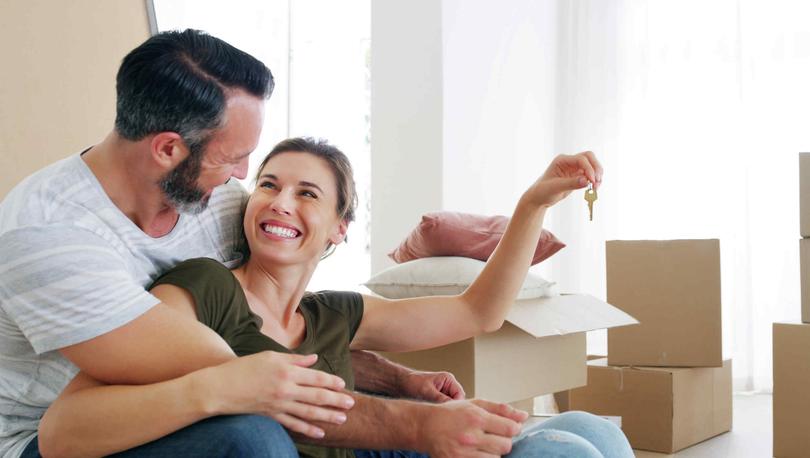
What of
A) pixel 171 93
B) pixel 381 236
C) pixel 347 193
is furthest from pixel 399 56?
pixel 171 93

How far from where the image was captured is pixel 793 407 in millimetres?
2641

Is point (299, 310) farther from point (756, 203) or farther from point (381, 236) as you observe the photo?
point (756, 203)

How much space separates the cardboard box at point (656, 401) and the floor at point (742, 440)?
0.04 m

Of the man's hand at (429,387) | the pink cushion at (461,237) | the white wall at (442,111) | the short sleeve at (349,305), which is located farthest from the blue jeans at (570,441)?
the white wall at (442,111)

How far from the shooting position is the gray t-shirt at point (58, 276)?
1.08m

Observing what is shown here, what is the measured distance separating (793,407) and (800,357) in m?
0.14

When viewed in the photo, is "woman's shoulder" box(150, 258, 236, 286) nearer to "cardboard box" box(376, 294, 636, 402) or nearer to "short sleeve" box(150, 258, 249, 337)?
"short sleeve" box(150, 258, 249, 337)

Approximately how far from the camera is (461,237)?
248cm

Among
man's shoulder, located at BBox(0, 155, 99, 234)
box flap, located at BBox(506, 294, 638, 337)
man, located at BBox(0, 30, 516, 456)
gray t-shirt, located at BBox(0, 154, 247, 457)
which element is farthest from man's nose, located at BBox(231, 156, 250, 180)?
box flap, located at BBox(506, 294, 638, 337)

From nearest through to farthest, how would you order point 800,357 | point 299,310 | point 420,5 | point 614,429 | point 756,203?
point 614,429 < point 299,310 < point 800,357 < point 420,5 < point 756,203

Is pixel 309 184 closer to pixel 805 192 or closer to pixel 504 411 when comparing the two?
pixel 504 411

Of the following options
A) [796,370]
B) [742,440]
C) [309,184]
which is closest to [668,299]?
[796,370]

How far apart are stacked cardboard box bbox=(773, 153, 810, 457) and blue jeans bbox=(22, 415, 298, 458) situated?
1991mm

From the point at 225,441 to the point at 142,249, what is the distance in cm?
36
